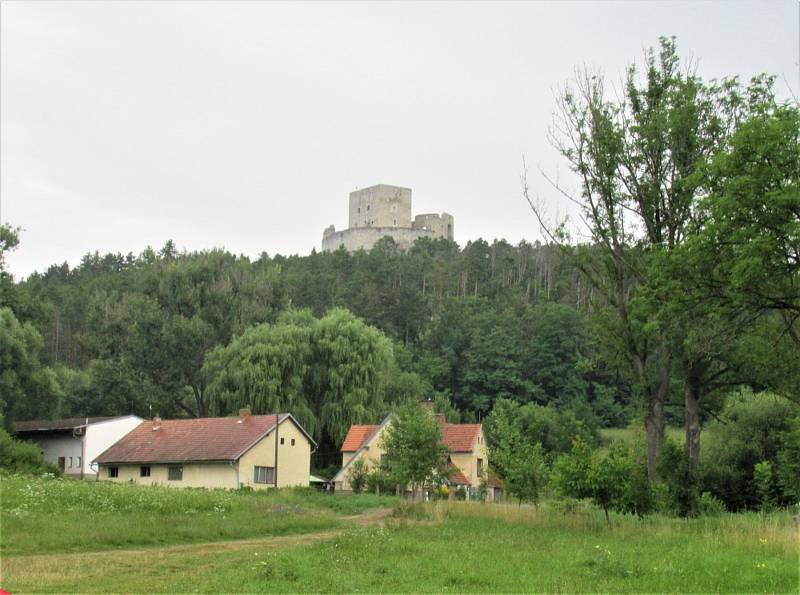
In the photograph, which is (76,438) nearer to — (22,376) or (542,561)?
(22,376)

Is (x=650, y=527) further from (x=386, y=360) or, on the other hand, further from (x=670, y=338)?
(x=386, y=360)

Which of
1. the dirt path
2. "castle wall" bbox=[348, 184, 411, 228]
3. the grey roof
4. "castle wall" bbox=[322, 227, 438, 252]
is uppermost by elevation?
"castle wall" bbox=[348, 184, 411, 228]

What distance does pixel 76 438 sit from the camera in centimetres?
5025

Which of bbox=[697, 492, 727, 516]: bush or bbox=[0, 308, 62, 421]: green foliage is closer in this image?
bbox=[697, 492, 727, 516]: bush

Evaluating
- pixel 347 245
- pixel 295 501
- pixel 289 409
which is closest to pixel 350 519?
pixel 295 501

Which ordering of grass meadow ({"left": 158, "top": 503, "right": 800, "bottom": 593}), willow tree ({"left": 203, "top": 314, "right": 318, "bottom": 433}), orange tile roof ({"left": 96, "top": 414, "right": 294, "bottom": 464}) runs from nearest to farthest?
grass meadow ({"left": 158, "top": 503, "right": 800, "bottom": 593}) < orange tile roof ({"left": 96, "top": 414, "right": 294, "bottom": 464}) < willow tree ({"left": 203, "top": 314, "right": 318, "bottom": 433})

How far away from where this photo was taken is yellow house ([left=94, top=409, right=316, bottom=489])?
4375 cm

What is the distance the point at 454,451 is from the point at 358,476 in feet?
32.8

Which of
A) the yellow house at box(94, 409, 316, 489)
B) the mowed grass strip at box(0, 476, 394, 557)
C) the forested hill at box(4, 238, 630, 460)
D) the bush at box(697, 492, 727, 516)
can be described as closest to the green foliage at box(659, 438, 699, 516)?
the bush at box(697, 492, 727, 516)

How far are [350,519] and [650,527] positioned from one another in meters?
12.8

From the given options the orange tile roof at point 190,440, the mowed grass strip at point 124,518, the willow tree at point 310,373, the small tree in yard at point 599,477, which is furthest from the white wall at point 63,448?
the small tree in yard at point 599,477

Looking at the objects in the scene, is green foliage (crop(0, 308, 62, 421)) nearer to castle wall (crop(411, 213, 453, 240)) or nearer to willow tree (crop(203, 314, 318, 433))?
willow tree (crop(203, 314, 318, 433))

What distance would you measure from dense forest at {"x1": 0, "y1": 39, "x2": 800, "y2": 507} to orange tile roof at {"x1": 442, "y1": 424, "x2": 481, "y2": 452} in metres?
5.51

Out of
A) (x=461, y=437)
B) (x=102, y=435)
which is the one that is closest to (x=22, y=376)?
(x=102, y=435)
